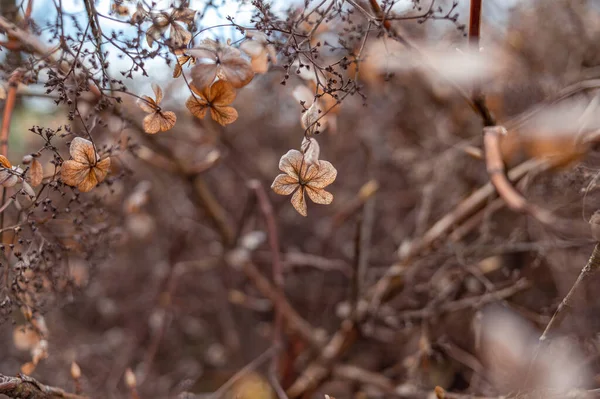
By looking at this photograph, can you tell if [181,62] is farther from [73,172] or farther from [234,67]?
[73,172]

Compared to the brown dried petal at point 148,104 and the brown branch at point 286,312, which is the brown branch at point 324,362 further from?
the brown dried petal at point 148,104

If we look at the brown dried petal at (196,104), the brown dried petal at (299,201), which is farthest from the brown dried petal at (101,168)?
the brown dried petal at (299,201)

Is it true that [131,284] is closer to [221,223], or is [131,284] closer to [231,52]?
[221,223]

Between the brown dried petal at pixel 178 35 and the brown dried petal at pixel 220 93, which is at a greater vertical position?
the brown dried petal at pixel 178 35

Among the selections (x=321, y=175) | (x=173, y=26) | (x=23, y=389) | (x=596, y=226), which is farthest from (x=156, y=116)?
(x=596, y=226)

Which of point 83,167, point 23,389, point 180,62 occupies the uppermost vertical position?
point 180,62

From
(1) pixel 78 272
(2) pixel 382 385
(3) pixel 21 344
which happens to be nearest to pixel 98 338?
(1) pixel 78 272
